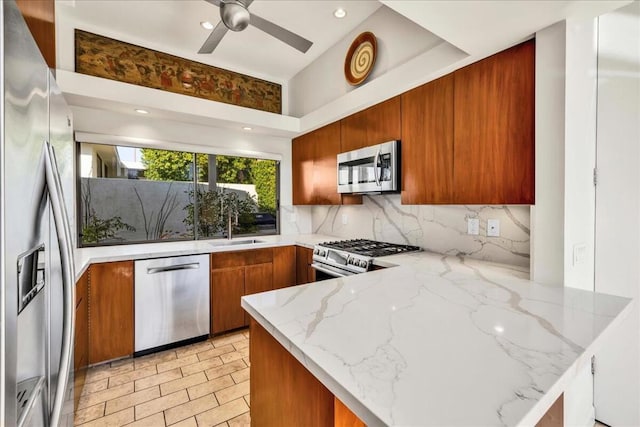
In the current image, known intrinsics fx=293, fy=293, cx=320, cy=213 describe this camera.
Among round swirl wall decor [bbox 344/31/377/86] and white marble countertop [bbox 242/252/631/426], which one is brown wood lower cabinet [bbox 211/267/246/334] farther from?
round swirl wall decor [bbox 344/31/377/86]

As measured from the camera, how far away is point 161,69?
295cm

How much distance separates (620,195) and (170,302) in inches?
130

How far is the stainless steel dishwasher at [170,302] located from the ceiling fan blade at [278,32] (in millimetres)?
1970

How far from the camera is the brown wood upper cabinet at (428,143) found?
77.2 inches

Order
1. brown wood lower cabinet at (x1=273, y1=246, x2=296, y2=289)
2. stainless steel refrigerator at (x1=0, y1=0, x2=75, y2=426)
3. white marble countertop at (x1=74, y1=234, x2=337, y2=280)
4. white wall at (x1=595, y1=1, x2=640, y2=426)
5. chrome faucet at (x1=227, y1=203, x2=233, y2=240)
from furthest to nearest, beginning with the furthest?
1. chrome faucet at (x1=227, y1=203, x2=233, y2=240)
2. brown wood lower cabinet at (x1=273, y1=246, x2=296, y2=289)
3. white marble countertop at (x1=74, y1=234, x2=337, y2=280)
4. white wall at (x1=595, y1=1, x2=640, y2=426)
5. stainless steel refrigerator at (x1=0, y1=0, x2=75, y2=426)

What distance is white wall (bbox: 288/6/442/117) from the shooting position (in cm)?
230

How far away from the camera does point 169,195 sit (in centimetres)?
316

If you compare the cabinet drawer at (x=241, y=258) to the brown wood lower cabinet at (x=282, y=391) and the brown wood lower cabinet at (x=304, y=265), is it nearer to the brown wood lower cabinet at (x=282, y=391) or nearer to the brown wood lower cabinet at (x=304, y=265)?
the brown wood lower cabinet at (x=304, y=265)

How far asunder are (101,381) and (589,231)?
3.42m

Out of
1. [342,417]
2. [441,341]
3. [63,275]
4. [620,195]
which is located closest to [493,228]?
[620,195]

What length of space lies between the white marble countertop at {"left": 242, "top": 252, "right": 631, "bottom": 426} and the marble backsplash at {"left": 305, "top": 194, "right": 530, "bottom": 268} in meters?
0.60

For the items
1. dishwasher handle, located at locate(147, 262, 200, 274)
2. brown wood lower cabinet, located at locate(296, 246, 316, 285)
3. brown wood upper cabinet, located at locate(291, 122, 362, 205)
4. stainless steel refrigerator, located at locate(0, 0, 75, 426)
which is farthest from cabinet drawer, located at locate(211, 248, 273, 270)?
stainless steel refrigerator, located at locate(0, 0, 75, 426)

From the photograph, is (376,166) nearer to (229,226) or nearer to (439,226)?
(439,226)

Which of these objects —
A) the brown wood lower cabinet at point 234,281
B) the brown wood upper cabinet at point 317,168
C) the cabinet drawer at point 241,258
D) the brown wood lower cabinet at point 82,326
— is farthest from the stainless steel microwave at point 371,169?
the brown wood lower cabinet at point 82,326
